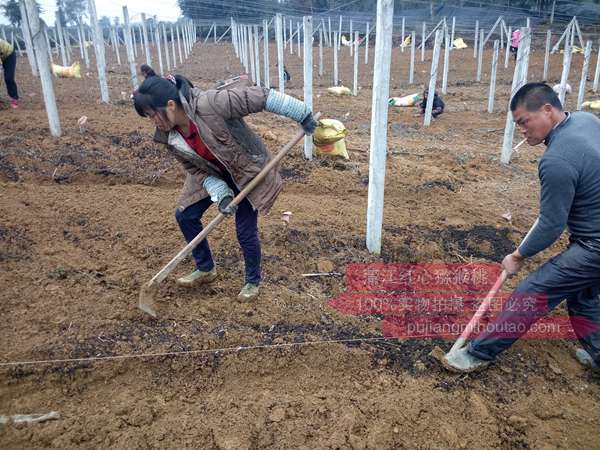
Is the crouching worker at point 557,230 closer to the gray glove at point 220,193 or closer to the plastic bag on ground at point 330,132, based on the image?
the gray glove at point 220,193

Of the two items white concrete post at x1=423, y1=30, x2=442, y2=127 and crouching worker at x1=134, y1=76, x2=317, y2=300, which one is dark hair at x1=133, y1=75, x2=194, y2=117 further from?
white concrete post at x1=423, y1=30, x2=442, y2=127

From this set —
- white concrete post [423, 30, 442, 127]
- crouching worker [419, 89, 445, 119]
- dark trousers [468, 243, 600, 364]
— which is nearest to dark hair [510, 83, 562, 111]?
dark trousers [468, 243, 600, 364]

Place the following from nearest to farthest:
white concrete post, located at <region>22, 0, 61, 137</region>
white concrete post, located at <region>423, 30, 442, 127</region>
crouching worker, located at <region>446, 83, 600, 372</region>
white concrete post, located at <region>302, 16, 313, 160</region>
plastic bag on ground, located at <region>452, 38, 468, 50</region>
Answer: crouching worker, located at <region>446, 83, 600, 372</region>
white concrete post, located at <region>302, 16, 313, 160</region>
white concrete post, located at <region>22, 0, 61, 137</region>
white concrete post, located at <region>423, 30, 442, 127</region>
plastic bag on ground, located at <region>452, 38, 468, 50</region>

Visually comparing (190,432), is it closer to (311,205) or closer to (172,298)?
(172,298)

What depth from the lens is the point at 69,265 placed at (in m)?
3.44

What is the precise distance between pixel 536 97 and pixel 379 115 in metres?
1.24

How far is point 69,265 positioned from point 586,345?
3.54 m

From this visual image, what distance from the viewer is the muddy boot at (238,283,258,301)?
308cm

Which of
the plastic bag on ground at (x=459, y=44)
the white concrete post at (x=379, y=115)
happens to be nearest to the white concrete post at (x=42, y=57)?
the white concrete post at (x=379, y=115)

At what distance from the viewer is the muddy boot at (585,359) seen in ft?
8.76

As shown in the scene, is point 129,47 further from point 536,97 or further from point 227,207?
point 536,97

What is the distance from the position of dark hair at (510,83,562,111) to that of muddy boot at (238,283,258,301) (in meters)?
1.97

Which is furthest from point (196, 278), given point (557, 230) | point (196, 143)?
point (557, 230)

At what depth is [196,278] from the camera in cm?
324
